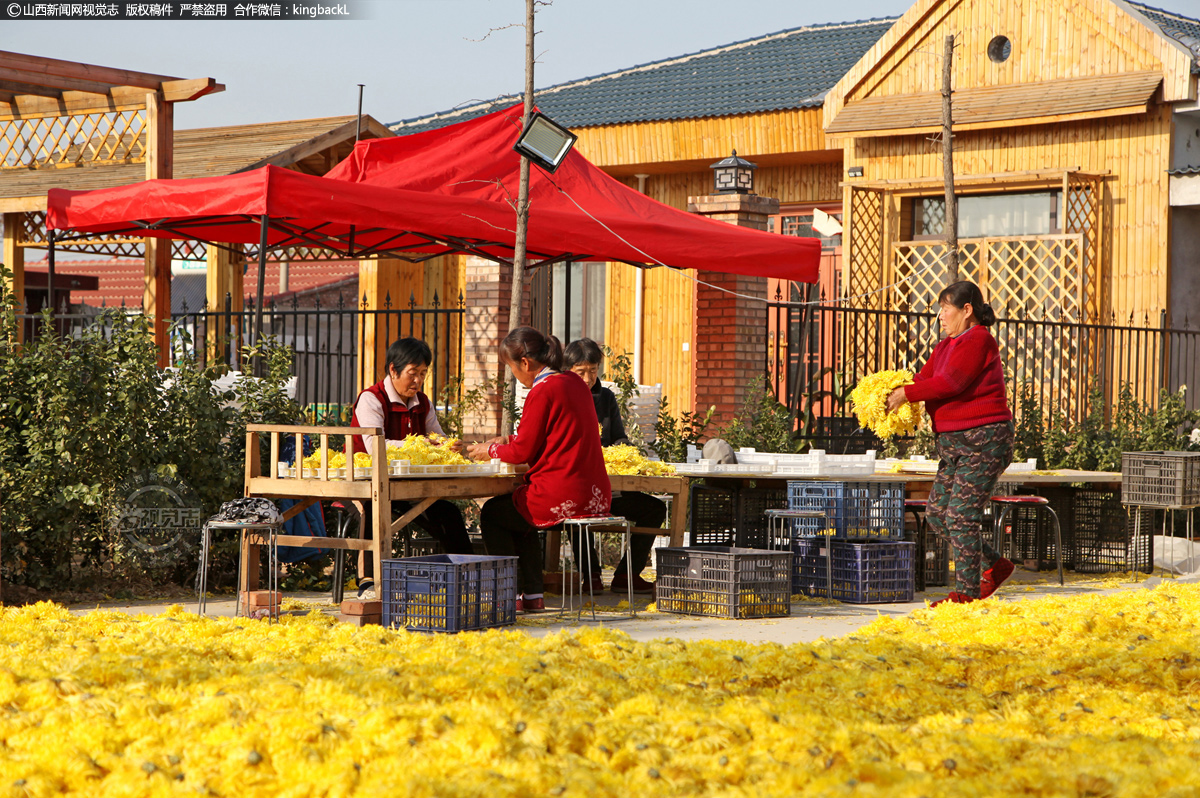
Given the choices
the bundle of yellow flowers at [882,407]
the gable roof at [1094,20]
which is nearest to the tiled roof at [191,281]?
the gable roof at [1094,20]

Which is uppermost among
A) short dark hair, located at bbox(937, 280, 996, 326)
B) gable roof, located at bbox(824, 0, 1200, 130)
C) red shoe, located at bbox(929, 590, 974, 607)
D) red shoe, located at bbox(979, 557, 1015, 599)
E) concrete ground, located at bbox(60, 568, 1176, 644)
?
gable roof, located at bbox(824, 0, 1200, 130)

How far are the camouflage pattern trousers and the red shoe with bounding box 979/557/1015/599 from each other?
0.13m

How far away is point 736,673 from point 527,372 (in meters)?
2.87

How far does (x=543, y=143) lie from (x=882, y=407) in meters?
3.11

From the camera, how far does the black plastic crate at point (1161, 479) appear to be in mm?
9703

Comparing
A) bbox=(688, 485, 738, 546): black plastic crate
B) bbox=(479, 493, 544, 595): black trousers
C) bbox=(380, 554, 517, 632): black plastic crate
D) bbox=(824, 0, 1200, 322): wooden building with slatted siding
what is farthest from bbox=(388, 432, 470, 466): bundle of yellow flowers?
bbox=(824, 0, 1200, 322): wooden building with slatted siding

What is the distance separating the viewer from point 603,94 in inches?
851

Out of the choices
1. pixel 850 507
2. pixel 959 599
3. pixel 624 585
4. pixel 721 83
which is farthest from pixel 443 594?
pixel 721 83

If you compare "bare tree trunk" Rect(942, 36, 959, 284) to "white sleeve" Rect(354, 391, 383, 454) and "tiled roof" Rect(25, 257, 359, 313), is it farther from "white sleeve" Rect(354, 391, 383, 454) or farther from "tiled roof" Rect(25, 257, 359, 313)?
"tiled roof" Rect(25, 257, 359, 313)

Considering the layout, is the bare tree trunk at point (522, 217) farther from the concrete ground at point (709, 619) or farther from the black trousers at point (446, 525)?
the concrete ground at point (709, 619)

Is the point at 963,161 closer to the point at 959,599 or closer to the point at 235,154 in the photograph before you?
the point at 235,154

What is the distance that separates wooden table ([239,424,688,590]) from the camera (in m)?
6.60

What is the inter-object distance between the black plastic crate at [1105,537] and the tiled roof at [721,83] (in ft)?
30.4

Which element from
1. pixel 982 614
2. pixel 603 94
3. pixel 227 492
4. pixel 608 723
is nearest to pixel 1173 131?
pixel 603 94
